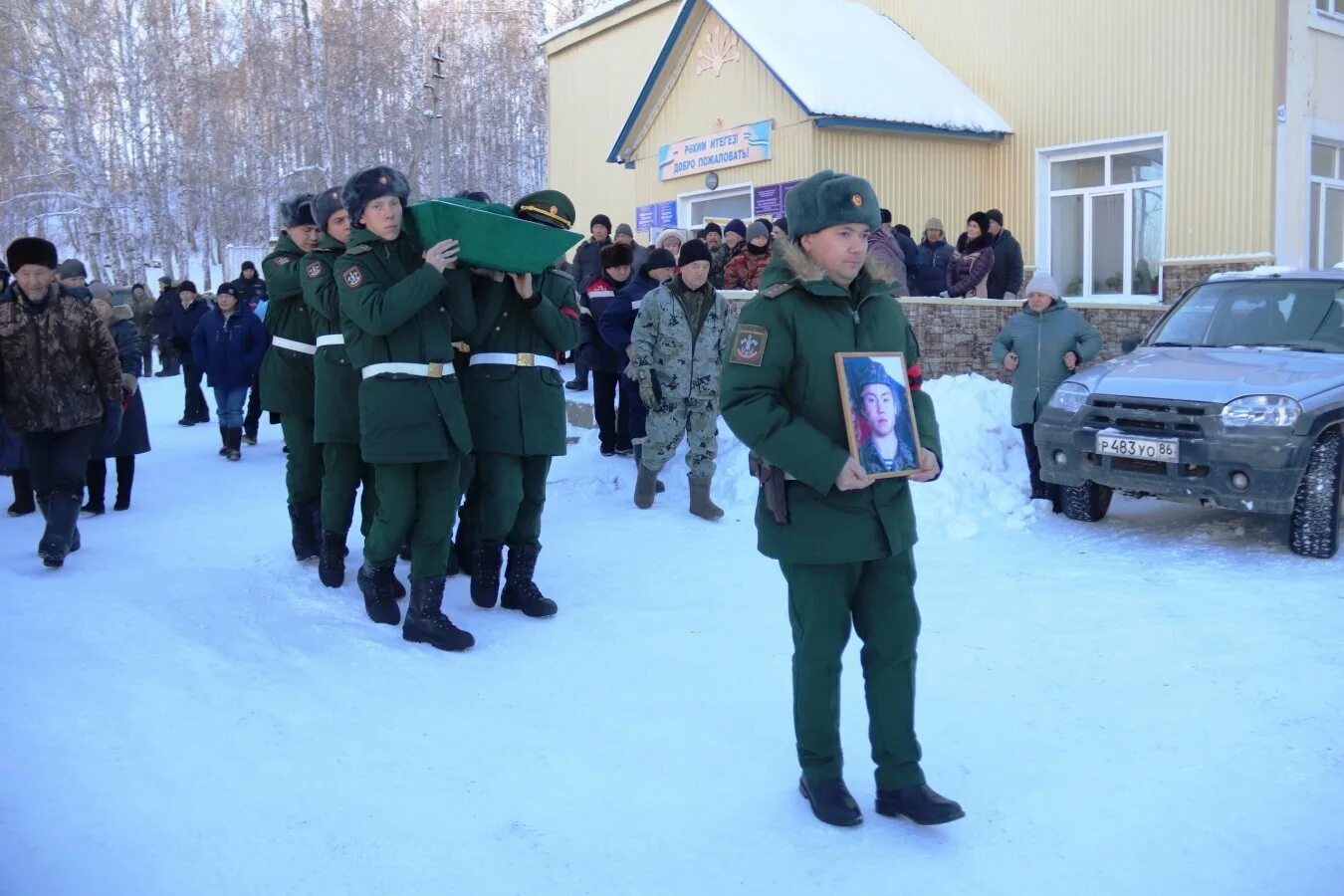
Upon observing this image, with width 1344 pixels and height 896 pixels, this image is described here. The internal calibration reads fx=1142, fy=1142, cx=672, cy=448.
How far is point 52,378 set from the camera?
638 centimetres

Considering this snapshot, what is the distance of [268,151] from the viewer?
143 ft

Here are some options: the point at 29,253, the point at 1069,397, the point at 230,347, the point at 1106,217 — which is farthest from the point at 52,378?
the point at 1106,217

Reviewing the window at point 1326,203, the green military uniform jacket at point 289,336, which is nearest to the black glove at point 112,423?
the green military uniform jacket at point 289,336

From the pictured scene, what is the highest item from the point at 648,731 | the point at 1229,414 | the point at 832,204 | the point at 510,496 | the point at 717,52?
the point at 717,52

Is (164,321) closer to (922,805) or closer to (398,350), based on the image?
(398,350)

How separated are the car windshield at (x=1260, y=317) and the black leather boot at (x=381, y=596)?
5.33 m

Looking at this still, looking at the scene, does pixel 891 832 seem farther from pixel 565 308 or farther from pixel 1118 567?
pixel 1118 567

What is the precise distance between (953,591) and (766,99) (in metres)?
11.8

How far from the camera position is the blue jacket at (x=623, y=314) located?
8.68 meters

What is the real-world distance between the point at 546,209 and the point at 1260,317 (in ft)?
16.2

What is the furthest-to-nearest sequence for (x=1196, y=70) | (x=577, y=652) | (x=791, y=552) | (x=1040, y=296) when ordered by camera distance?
1. (x=1196, y=70)
2. (x=1040, y=296)
3. (x=577, y=652)
4. (x=791, y=552)

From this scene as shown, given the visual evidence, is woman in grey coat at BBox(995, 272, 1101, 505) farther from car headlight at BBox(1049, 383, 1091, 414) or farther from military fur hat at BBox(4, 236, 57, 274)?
military fur hat at BBox(4, 236, 57, 274)

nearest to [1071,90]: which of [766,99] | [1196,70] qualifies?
[1196,70]

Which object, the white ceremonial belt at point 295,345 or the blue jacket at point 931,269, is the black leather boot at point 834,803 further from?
the blue jacket at point 931,269
